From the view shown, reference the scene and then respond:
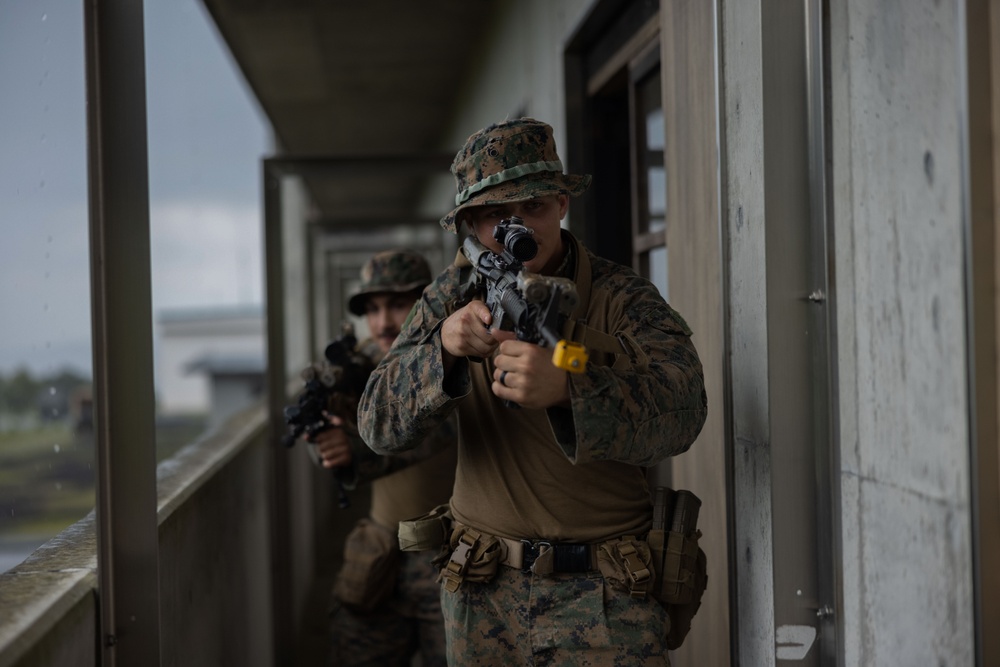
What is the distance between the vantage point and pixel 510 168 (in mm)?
1898

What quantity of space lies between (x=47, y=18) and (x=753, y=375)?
2125 mm

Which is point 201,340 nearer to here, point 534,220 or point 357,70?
point 357,70

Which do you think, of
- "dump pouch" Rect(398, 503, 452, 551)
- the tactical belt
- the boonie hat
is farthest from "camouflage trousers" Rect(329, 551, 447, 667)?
the tactical belt

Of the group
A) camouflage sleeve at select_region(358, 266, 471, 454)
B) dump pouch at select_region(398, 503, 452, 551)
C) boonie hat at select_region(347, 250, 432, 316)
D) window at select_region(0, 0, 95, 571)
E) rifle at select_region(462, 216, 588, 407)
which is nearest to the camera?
rifle at select_region(462, 216, 588, 407)

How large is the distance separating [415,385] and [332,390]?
155 cm

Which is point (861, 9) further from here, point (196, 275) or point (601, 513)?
point (196, 275)

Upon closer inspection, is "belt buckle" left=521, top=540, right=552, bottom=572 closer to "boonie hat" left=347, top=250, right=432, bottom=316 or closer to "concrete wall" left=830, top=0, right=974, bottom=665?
"concrete wall" left=830, top=0, right=974, bottom=665

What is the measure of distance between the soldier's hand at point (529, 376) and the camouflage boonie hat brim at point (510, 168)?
1.24 feet

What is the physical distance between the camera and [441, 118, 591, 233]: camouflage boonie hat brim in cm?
188

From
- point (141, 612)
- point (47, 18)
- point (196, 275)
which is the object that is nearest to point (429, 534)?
point (141, 612)

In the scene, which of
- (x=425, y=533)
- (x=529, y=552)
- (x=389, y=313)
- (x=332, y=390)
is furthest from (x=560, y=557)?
(x=389, y=313)

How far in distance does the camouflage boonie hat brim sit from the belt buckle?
26.7 inches

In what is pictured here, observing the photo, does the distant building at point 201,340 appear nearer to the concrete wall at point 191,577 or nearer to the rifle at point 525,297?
the concrete wall at point 191,577

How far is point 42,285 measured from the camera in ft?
7.95
